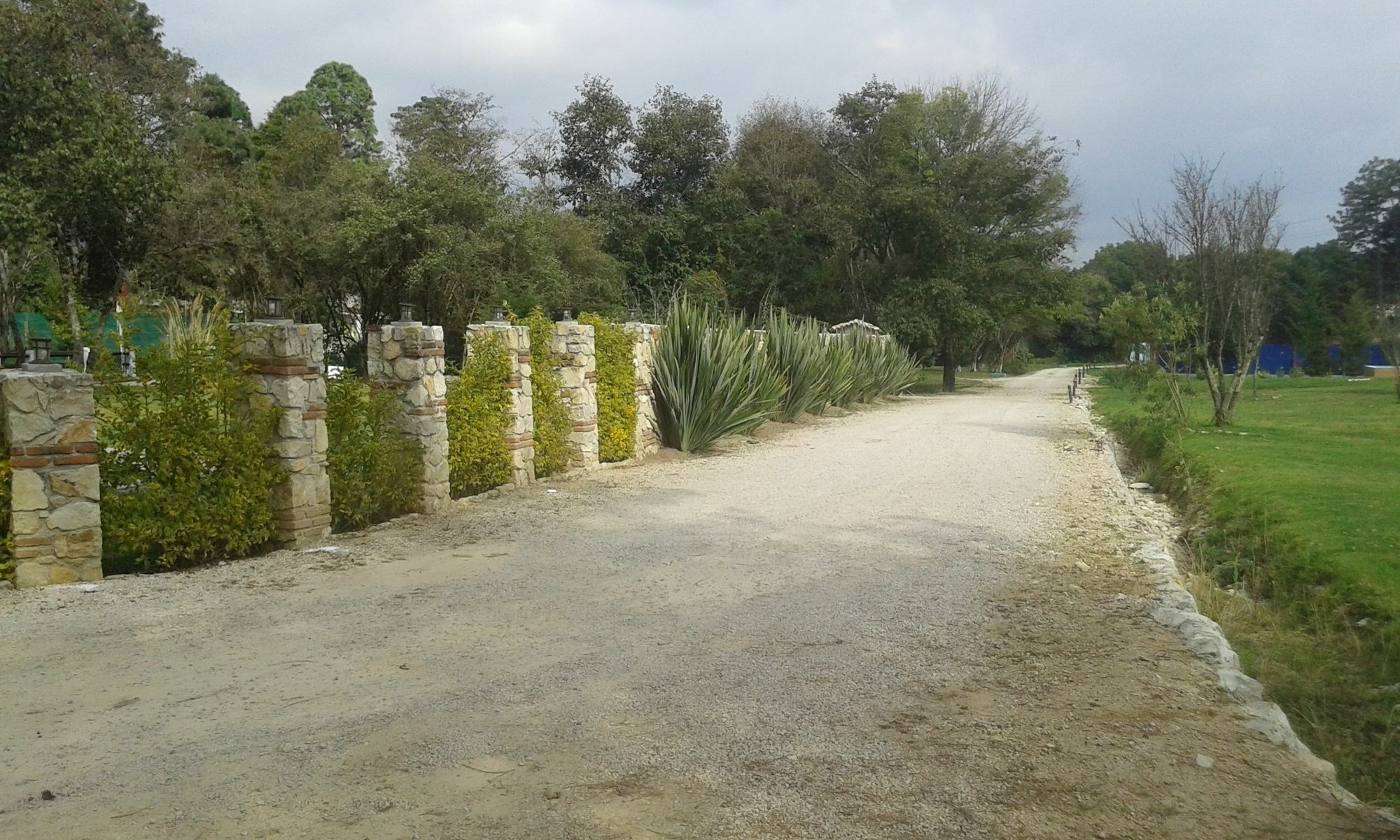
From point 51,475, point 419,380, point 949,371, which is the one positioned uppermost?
point 419,380

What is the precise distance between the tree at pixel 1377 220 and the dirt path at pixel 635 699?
54.6m

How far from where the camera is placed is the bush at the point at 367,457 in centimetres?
923

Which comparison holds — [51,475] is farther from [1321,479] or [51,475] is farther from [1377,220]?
[1377,220]

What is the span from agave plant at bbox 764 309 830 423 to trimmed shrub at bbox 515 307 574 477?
8.05 meters

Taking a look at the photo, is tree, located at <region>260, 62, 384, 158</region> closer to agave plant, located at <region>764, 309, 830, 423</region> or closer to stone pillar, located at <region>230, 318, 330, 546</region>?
agave plant, located at <region>764, 309, 830, 423</region>

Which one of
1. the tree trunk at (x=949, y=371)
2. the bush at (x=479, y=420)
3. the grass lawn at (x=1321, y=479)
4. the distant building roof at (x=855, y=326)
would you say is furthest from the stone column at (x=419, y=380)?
the tree trunk at (x=949, y=371)

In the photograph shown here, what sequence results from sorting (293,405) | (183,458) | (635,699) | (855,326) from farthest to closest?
(855,326) < (293,405) < (183,458) < (635,699)

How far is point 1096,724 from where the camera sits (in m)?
4.74

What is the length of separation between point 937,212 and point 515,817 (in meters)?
32.6

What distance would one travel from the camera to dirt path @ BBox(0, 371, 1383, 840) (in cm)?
388

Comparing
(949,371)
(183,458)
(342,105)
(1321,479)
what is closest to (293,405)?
(183,458)

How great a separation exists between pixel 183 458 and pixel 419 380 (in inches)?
101

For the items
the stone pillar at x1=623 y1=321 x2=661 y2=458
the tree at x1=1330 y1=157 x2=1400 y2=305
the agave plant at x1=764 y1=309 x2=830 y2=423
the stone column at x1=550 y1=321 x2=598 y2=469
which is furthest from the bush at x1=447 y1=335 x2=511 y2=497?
the tree at x1=1330 y1=157 x2=1400 y2=305

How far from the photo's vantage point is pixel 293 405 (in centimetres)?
841
